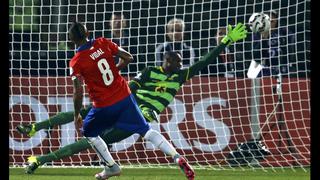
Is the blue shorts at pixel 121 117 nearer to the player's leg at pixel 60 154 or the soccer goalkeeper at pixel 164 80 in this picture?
the player's leg at pixel 60 154

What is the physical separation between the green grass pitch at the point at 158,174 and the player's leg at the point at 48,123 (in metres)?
0.52

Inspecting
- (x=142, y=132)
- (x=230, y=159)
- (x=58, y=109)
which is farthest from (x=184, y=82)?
(x=142, y=132)

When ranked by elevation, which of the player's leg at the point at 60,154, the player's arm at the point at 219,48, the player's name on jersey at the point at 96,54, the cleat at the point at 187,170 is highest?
the player's name on jersey at the point at 96,54

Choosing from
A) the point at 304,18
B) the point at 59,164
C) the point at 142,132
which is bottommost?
the point at 59,164

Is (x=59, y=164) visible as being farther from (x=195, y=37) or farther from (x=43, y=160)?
(x=195, y=37)

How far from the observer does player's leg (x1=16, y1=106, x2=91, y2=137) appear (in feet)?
45.2

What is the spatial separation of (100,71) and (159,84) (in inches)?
121

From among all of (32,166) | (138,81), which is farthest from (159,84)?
(32,166)

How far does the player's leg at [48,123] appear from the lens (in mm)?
13781

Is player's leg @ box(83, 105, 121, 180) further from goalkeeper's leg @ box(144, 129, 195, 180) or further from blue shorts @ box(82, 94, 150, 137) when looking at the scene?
goalkeeper's leg @ box(144, 129, 195, 180)

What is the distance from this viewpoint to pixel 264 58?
14.6 metres

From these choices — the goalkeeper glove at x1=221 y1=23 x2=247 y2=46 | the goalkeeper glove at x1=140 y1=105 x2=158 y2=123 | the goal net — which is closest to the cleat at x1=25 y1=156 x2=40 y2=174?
the goalkeeper glove at x1=140 y1=105 x2=158 y2=123

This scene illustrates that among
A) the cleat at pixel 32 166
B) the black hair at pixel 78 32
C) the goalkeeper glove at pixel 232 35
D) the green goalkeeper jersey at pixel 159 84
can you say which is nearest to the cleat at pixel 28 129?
the cleat at pixel 32 166

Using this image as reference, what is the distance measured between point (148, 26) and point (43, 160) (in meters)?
3.01
